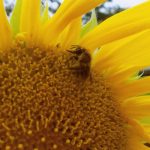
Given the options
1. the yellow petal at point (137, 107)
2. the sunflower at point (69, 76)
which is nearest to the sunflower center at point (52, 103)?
the sunflower at point (69, 76)

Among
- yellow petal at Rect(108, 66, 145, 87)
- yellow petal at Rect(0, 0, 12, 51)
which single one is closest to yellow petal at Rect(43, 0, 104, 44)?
yellow petal at Rect(0, 0, 12, 51)

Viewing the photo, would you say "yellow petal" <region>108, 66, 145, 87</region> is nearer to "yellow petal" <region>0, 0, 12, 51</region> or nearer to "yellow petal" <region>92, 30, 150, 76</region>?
"yellow petal" <region>92, 30, 150, 76</region>

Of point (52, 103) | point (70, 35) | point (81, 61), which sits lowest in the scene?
point (52, 103)

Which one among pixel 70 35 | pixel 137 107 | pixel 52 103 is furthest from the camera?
pixel 137 107

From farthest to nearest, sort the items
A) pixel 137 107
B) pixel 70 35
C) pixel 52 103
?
pixel 137 107, pixel 70 35, pixel 52 103

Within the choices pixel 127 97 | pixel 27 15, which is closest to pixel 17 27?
pixel 27 15

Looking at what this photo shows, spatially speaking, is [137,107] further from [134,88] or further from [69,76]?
[69,76]

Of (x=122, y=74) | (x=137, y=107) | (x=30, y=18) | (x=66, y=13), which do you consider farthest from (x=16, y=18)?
(x=137, y=107)

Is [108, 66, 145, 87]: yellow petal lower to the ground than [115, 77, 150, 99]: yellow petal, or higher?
higher
